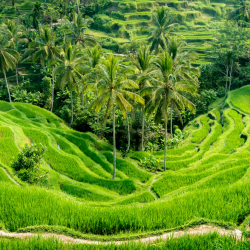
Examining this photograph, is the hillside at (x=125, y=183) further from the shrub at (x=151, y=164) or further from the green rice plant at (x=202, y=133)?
the shrub at (x=151, y=164)

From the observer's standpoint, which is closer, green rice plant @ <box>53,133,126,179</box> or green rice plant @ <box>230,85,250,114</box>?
green rice plant @ <box>53,133,126,179</box>

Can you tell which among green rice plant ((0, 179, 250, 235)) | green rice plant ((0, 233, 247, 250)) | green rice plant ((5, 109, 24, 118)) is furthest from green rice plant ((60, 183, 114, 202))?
green rice plant ((5, 109, 24, 118))

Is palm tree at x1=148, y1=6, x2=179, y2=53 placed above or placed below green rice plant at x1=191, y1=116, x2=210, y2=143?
above

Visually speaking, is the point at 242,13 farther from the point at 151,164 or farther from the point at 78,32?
the point at 151,164

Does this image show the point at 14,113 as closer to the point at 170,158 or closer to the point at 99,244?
the point at 170,158

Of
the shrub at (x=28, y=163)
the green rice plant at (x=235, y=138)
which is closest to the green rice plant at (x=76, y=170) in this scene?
the shrub at (x=28, y=163)

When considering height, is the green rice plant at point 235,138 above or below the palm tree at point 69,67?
below

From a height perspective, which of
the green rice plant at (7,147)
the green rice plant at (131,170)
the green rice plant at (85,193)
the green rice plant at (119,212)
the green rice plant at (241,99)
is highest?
the green rice plant at (119,212)

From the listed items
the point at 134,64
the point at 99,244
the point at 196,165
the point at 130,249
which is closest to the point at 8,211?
the point at 99,244

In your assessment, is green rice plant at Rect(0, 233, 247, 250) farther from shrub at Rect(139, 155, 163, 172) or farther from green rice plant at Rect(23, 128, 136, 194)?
shrub at Rect(139, 155, 163, 172)
